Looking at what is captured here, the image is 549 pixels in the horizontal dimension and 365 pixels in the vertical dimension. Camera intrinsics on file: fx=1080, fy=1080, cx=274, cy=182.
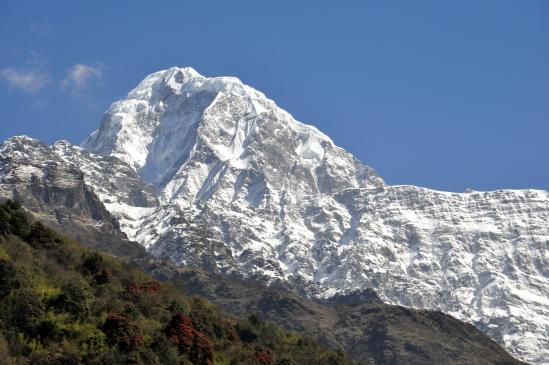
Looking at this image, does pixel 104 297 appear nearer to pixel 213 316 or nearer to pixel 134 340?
pixel 134 340

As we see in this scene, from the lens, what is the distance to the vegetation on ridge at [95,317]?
10500cm

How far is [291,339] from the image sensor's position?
17488 centimetres

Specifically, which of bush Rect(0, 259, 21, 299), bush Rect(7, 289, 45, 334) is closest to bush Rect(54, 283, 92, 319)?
bush Rect(7, 289, 45, 334)

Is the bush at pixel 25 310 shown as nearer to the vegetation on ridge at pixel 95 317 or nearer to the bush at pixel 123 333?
the vegetation on ridge at pixel 95 317

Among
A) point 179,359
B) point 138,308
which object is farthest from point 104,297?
point 179,359

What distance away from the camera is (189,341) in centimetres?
12081

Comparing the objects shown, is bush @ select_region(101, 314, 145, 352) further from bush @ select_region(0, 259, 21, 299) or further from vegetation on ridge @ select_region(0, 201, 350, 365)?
bush @ select_region(0, 259, 21, 299)

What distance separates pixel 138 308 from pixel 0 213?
31533 millimetres

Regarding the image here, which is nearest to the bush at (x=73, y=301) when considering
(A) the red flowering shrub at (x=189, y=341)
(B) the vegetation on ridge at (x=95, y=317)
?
(B) the vegetation on ridge at (x=95, y=317)

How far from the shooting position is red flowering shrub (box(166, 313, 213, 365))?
120 m

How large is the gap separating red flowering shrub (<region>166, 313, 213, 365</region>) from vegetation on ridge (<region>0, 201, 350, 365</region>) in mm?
113

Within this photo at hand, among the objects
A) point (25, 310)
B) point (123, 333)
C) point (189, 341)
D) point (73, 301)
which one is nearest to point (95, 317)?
point (73, 301)

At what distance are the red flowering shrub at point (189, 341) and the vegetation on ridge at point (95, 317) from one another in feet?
0.37

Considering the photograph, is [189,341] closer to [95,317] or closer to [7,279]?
[95,317]
